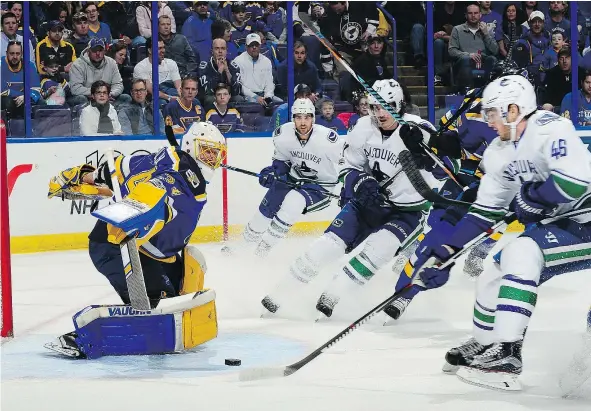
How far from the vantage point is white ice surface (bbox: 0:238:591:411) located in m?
3.61

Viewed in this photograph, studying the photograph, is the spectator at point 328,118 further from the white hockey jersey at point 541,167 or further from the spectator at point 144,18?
the white hockey jersey at point 541,167

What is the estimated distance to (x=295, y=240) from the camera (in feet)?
26.9

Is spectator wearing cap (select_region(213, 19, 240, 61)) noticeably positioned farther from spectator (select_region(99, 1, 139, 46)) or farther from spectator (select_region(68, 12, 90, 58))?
spectator (select_region(68, 12, 90, 58))

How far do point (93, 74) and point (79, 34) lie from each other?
1.03 feet

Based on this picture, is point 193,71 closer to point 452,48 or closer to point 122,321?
point 452,48

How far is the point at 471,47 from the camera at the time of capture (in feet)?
29.8

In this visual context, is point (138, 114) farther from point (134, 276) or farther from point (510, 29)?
point (134, 276)

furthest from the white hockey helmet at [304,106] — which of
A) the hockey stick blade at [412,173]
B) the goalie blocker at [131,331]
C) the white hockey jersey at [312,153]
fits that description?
the goalie blocker at [131,331]

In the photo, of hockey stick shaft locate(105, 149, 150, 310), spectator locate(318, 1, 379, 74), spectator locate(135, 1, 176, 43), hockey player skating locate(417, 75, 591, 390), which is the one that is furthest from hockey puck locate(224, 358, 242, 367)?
spectator locate(318, 1, 379, 74)

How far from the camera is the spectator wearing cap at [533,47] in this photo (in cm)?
911

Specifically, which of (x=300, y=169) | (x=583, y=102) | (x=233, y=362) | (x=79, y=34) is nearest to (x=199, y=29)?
(x=79, y=34)

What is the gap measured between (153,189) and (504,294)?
1382 mm

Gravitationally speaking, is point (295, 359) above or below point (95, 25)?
below

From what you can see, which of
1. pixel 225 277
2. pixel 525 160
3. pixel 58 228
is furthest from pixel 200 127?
pixel 58 228
